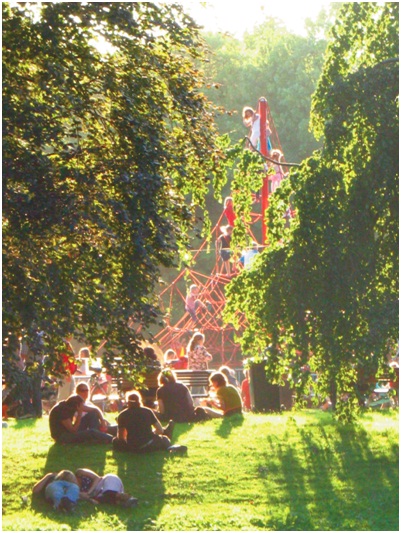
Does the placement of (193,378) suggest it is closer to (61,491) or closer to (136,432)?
(136,432)

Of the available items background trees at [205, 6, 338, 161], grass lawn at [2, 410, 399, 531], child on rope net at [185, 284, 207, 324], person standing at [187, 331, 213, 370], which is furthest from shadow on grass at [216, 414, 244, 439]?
background trees at [205, 6, 338, 161]

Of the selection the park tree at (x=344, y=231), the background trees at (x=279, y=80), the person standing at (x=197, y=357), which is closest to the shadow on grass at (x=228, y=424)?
the park tree at (x=344, y=231)

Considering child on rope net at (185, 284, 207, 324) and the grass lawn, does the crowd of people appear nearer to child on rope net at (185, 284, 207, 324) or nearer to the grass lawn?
the grass lawn

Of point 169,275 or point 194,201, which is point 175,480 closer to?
point 194,201

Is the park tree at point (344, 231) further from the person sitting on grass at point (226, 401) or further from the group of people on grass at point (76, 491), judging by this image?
the group of people on grass at point (76, 491)

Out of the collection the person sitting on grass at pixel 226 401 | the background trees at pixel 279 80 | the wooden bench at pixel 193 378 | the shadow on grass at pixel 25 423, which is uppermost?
the background trees at pixel 279 80

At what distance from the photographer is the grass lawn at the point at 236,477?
1227cm

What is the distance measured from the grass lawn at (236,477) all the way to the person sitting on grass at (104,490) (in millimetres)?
110

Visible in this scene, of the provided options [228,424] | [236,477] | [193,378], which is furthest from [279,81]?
[236,477]

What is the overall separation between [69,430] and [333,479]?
13.2 ft

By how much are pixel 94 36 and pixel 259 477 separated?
598 centimetres

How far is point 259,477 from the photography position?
14273 mm

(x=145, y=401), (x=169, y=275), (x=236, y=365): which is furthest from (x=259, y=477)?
(x=169, y=275)

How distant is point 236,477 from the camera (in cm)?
1426
